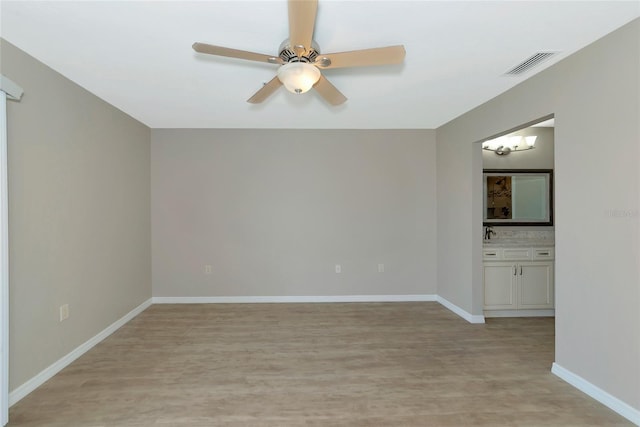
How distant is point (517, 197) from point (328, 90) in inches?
142

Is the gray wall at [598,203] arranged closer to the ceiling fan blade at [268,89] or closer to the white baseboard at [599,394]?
the white baseboard at [599,394]

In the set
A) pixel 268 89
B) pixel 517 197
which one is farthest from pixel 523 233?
pixel 268 89

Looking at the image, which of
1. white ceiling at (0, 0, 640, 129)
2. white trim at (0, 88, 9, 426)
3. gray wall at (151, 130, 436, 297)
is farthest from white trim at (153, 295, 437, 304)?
white ceiling at (0, 0, 640, 129)

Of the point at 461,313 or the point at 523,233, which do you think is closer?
the point at 461,313

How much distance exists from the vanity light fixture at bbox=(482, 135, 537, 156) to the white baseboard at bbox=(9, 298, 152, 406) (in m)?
5.17

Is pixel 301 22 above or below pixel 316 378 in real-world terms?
above

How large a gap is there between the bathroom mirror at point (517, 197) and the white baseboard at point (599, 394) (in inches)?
95.2

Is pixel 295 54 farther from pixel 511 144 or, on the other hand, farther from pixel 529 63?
pixel 511 144

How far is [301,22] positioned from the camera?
1583 millimetres

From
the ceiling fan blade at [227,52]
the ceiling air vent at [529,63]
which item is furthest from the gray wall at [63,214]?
the ceiling air vent at [529,63]

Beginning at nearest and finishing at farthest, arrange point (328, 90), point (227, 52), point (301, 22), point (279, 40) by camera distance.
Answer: point (301, 22) → point (227, 52) → point (279, 40) → point (328, 90)

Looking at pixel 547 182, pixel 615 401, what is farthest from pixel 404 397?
pixel 547 182

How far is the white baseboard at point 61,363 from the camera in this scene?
7.01ft

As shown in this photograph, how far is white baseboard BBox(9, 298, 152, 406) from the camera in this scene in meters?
2.14
